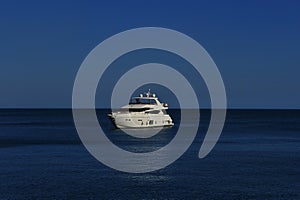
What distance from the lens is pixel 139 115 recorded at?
148m

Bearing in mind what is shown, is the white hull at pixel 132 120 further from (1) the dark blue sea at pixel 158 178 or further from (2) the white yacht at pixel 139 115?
(1) the dark blue sea at pixel 158 178

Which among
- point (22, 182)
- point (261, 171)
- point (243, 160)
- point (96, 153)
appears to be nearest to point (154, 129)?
point (96, 153)

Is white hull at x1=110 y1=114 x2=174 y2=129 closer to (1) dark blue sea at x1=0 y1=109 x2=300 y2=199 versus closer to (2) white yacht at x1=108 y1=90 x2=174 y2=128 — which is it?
(2) white yacht at x1=108 y1=90 x2=174 y2=128

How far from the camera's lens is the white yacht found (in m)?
145

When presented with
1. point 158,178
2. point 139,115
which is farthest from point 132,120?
point 158,178

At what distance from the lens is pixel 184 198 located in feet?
163

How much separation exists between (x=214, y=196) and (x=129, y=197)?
8.52m

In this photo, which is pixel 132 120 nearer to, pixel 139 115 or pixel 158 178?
pixel 139 115

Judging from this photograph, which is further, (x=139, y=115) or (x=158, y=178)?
(x=139, y=115)

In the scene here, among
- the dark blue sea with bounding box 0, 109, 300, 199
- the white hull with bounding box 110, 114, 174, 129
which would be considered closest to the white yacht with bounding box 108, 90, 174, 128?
the white hull with bounding box 110, 114, 174, 129

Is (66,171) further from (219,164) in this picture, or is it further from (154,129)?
(154,129)

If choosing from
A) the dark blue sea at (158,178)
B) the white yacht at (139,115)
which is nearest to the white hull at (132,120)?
the white yacht at (139,115)

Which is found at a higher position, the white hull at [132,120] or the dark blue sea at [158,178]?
the dark blue sea at [158,178]

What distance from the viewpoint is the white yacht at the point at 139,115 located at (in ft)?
475
